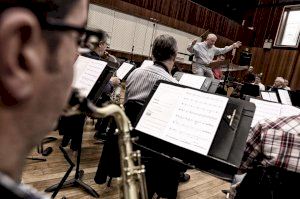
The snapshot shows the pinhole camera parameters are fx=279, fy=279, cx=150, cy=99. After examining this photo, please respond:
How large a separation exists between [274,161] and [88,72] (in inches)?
67.9

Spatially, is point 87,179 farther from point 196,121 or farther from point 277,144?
point 277,144

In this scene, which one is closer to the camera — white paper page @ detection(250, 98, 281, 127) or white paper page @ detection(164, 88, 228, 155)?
white paper page @ detection(164, 88, 228, 155)

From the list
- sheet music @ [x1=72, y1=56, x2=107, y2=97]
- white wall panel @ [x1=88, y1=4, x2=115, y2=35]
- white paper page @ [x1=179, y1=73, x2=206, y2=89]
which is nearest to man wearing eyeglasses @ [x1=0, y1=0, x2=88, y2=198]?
sheet music @ [x1=72, y1=56, x2=107, y2=97]

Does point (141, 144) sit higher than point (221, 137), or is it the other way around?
point (221, 137)

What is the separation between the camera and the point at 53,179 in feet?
10.2

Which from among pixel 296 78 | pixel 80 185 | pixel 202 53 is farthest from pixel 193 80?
pixel 296 78

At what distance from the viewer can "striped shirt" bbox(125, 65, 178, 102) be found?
2.68 metres

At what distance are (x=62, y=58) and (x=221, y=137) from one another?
1338 mm

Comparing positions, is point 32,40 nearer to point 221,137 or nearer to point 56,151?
point 221,137

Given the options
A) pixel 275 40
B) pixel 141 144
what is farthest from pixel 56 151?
pixel 275 40

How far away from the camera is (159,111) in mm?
1920

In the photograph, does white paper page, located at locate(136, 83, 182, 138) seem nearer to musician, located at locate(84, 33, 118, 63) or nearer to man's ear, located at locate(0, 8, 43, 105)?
musician, located at locate(84, 33, 118, 63)

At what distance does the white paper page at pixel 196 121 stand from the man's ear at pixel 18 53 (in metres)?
1.32

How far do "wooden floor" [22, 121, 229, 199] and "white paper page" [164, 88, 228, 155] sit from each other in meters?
1.64
